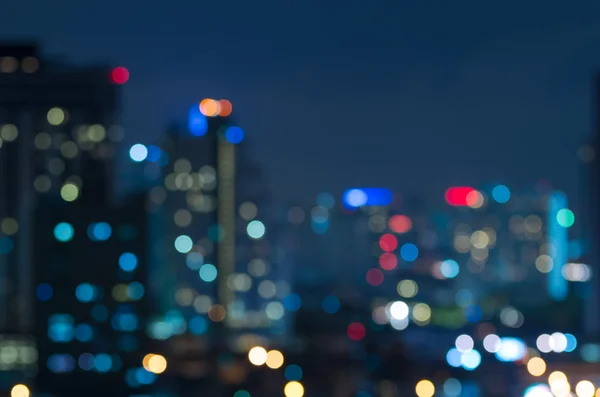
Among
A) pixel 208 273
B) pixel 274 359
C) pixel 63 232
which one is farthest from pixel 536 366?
pixel 208 273

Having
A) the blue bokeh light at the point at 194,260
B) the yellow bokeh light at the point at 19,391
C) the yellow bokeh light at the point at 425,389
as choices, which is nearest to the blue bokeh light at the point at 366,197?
the blue bokeh light at the point at 194,260

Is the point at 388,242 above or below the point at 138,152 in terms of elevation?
below

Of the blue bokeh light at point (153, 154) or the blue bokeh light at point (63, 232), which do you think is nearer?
the blue bokeh light at point (63, 232)

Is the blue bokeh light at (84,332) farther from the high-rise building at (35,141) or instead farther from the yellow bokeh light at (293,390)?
the yellow bokeh light at (293,390)

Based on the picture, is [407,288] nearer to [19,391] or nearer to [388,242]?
[388,242]

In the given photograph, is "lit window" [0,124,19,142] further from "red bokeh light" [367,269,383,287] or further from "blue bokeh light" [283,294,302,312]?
"red bokeh light" [367,269,383,287]

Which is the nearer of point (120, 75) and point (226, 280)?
point (120, 75)
